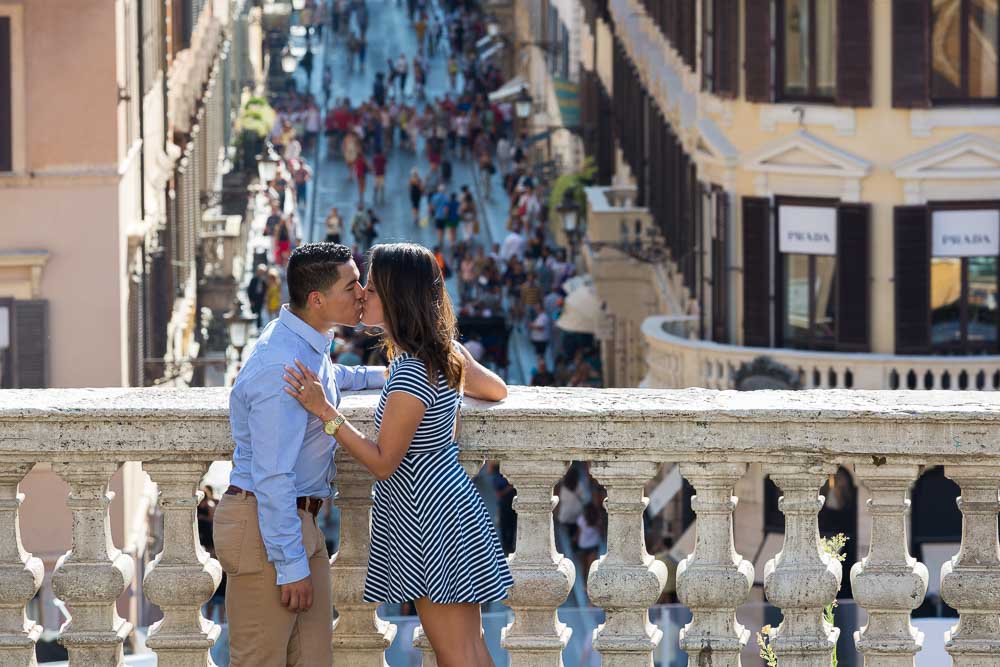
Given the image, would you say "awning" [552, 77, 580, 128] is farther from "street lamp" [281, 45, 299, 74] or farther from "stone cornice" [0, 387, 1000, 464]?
"stone cornice" [0, 387, 1000, 464]

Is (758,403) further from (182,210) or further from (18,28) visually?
(182,210)

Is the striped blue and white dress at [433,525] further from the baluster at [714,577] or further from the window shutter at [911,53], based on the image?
the window shutter at [911,53]

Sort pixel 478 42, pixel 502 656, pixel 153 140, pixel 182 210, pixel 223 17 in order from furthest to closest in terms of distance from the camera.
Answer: pixel 478 42 → pixel 223 17 → pixel 182 210 → pixel 153 140 → pixel 502 656

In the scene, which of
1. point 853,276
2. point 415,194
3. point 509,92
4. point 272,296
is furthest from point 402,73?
point 853,276

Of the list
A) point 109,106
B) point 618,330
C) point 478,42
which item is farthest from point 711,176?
point 478,42

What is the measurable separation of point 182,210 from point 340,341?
3.42 m

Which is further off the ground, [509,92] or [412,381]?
[509,92]

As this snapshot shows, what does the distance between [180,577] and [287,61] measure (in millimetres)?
65809

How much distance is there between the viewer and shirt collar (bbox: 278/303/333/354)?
6.87 meters

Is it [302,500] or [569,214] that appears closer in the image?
[302,500]

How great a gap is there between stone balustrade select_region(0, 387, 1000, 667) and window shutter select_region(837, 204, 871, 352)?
67.3 ft

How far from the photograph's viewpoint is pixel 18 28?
25469mm

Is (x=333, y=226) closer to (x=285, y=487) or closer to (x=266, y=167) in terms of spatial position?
(x=266, y=167)

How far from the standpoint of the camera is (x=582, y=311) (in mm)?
39094
